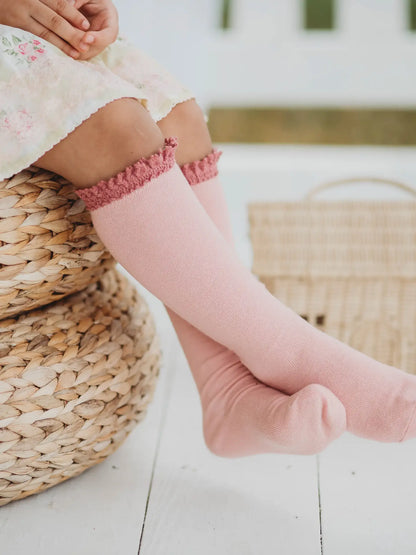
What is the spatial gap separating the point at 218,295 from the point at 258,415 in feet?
0.42

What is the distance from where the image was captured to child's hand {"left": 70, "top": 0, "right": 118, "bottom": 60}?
0.85m

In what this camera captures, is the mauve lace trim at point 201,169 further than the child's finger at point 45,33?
Yes

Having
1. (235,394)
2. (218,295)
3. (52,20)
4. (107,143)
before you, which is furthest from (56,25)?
(235,394)

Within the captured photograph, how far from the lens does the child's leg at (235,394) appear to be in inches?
30.4

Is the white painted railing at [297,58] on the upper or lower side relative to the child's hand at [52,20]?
lower

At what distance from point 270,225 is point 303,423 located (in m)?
0.49

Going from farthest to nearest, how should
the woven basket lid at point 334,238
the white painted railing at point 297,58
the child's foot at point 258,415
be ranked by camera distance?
the white painted railing at point 297,58, the woven basket lid at point 334,238, the child's foot at point 258,415

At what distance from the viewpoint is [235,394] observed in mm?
866

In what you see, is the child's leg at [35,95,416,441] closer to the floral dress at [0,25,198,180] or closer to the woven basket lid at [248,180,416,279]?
the floral dress at [0,25,198,180]

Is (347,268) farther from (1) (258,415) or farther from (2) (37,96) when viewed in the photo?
(2) (37,96)

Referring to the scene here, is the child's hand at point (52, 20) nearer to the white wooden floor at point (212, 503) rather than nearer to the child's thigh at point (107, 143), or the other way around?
the child's thigh at point (107, 143)

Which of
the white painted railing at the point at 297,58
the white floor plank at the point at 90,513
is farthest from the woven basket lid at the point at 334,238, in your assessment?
the white painted railing at the point at 297,58

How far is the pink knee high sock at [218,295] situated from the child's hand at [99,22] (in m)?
0.14

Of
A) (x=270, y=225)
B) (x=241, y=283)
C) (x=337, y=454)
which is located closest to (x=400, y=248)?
(x=270, y=225)
